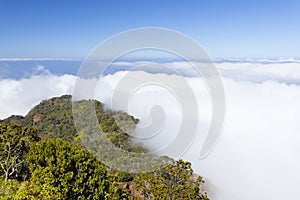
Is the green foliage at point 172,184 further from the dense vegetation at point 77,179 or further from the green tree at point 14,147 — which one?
the green tree at point 14,147

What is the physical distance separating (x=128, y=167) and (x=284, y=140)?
15431 centimetres

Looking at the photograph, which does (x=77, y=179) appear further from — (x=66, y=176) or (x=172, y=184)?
(x=172, y=184)

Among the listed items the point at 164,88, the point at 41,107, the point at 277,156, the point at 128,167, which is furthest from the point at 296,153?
the point at 164,88

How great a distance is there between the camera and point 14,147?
1981cm

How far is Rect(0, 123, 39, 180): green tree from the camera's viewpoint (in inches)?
746

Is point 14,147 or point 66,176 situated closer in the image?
point 66,176

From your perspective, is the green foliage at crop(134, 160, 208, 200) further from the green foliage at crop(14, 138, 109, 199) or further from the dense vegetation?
the green foliage at crop(14, 138, 109, 199)

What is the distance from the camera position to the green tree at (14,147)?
62.2 ft

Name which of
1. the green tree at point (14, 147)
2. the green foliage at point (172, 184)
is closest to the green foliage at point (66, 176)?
the green foliage at point (172, 184)

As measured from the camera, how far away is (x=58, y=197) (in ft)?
38.2

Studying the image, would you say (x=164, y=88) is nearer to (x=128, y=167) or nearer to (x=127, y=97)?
(x=127, y=97)

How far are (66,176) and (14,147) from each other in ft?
29.9

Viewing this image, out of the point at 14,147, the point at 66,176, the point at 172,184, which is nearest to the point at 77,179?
the point at 66,176

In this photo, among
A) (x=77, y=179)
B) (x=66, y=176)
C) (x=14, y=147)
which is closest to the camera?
(x=66, y=176)
